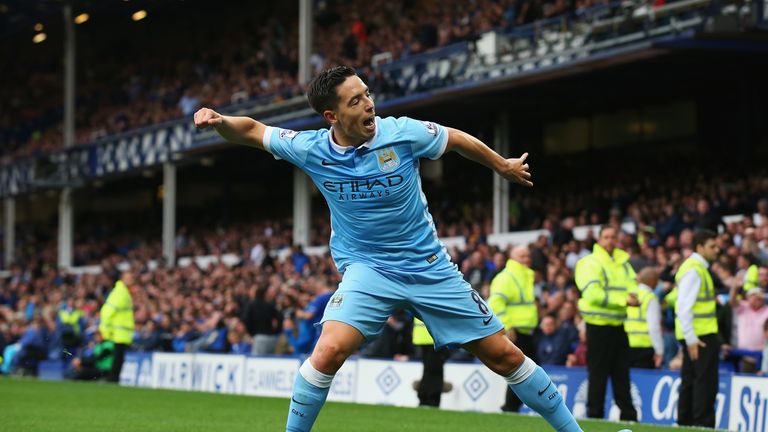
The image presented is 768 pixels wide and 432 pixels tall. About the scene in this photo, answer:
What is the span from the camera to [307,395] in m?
7.83

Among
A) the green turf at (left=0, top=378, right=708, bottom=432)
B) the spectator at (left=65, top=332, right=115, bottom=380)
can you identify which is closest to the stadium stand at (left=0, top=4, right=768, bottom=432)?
the spectator at (left=65, top=332, right=115, bottom=380)

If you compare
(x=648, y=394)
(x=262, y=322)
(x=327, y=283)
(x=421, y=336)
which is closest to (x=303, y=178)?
(x=327, y=283)

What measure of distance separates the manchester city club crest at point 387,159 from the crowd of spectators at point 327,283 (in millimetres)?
8576

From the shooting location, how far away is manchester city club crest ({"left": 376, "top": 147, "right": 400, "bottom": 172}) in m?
7.91

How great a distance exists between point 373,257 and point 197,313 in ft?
65.1

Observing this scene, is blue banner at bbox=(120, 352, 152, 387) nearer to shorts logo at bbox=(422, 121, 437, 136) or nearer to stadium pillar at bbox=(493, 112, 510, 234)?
stadium pillar at bbox=(493, 112, 510, 234)

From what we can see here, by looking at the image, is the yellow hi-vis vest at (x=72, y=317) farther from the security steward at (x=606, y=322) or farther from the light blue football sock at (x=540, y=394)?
the light blue football sock at (x=540, y=394)

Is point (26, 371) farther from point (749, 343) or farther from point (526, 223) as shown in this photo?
point (749, 343)

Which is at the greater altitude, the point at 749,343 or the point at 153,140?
the point at 153,140

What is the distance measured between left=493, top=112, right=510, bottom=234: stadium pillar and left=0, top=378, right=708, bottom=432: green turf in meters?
10.1

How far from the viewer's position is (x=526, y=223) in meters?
27.7

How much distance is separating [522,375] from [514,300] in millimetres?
7851

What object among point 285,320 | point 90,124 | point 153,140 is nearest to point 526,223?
point 285,320

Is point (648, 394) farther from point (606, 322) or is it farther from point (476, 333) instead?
point (476, 333)
